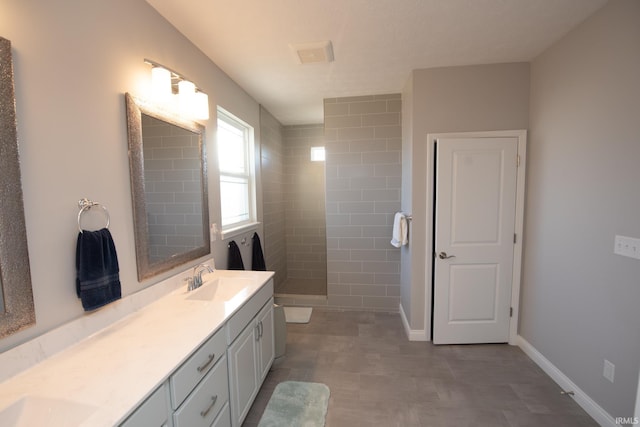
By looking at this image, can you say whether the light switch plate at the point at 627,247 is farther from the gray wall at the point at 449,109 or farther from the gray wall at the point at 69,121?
the gray wall at the point at 69,121

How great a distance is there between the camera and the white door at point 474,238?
2498 mm

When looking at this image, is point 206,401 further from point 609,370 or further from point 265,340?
point 609,370

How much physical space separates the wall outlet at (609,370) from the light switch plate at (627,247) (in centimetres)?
70

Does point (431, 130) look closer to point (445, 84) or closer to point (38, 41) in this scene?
point (445, 84)

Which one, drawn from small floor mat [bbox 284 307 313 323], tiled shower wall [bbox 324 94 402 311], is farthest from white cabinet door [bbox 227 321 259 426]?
tiled shower wall [bbox 324 94 402 311]

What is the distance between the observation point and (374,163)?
3.33 m

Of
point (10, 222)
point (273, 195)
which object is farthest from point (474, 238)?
point (10, 222)

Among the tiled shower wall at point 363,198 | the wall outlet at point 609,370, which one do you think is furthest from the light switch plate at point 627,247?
the tiled shower wall at point 363,198

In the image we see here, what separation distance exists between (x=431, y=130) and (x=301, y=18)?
4.87 ft

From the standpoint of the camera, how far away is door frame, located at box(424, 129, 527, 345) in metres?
2.47

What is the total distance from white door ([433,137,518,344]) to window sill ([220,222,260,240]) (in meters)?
1.92

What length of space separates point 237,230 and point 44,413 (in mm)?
1901

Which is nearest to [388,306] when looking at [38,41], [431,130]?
[431,130]

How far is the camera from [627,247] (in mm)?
1574
